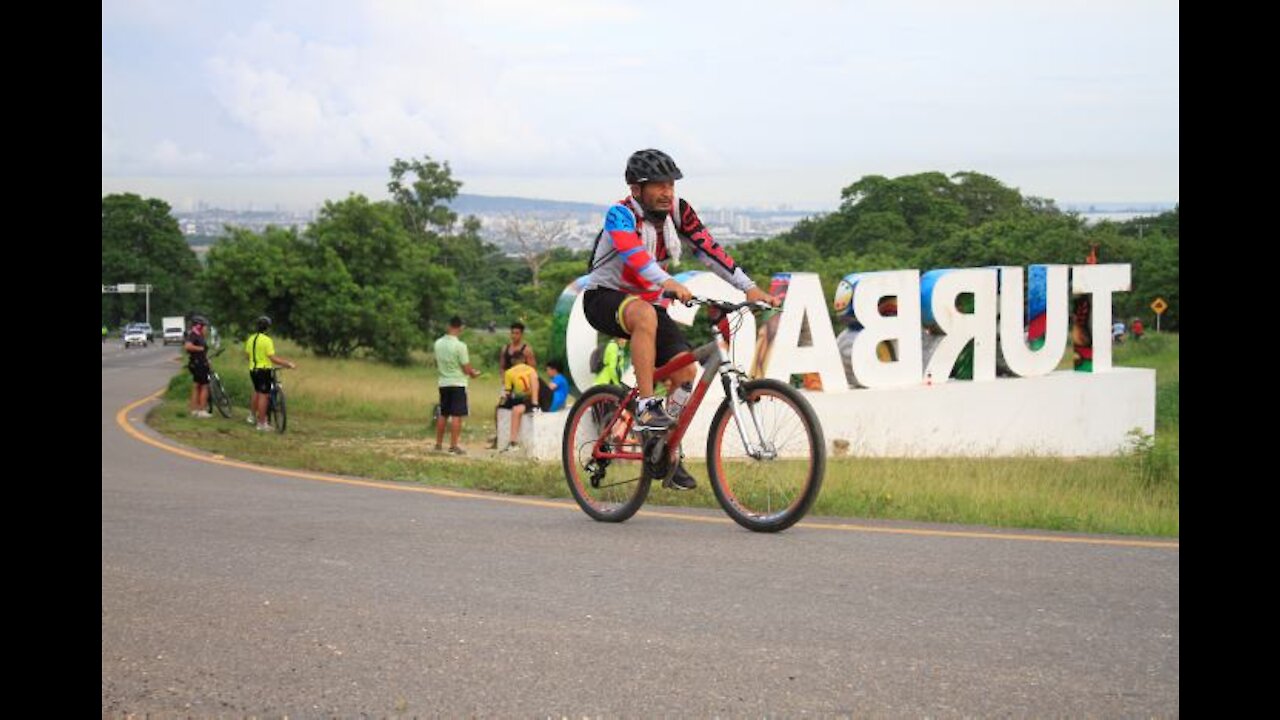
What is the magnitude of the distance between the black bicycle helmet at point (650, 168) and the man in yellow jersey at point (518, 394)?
12016mm

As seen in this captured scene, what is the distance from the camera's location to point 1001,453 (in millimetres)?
23375

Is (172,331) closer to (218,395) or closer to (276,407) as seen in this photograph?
(218,395)

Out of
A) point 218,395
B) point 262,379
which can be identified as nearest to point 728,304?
point 262,379

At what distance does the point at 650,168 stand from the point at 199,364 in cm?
1822

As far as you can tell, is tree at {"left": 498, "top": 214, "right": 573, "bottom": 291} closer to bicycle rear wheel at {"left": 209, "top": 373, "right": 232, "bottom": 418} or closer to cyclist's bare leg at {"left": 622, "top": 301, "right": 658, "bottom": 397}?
bicycle rear wheel at {"left": 209, "top": 373, "right": 232, "bottom": 418}

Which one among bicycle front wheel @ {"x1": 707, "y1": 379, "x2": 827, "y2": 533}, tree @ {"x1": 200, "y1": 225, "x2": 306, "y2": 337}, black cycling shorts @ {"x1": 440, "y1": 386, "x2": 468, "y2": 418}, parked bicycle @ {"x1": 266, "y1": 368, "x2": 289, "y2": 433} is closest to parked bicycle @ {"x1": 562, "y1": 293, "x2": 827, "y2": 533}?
bicycle front wheel @ {"x1": 707, "y1": 379, "x2": 827, "y2": 533}

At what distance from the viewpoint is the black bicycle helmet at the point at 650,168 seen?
741 centimetres

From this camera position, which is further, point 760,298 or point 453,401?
point 453,401

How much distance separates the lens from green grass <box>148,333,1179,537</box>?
9594 mm

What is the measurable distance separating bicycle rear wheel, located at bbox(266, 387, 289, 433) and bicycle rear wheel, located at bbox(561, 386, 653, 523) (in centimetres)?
1506

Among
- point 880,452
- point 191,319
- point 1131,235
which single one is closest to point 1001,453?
point 880,452

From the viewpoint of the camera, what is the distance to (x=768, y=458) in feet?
23.9

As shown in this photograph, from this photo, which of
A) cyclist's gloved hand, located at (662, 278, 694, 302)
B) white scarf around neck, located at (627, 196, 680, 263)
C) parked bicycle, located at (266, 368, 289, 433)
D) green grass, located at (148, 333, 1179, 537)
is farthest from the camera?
parked bicycle, located at (266, 368, 289, 433)

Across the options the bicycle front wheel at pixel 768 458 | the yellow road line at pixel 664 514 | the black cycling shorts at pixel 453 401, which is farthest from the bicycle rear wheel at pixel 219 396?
the bicycle front wheel at pixel 768 458
